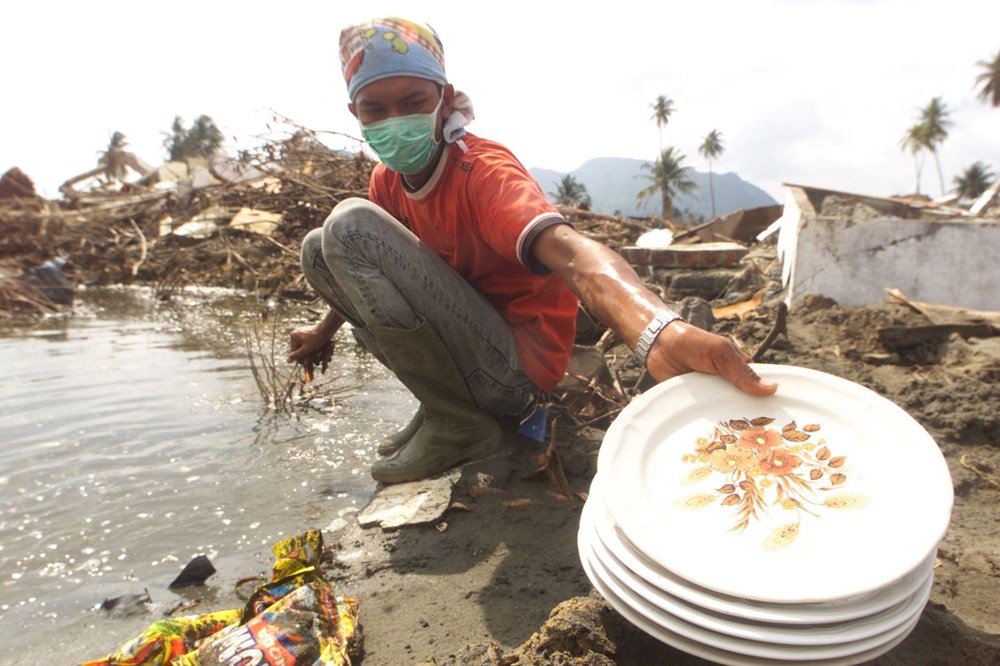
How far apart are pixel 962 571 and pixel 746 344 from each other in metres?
2.22

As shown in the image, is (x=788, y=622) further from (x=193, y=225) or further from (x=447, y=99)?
(x=193, y=225)

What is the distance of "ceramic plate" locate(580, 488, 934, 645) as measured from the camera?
1.06 metres

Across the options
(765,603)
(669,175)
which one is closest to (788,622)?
(765,603)

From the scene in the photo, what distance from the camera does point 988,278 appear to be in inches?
172

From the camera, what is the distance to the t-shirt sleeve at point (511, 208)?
6.52ft

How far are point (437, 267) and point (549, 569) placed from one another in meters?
1.18

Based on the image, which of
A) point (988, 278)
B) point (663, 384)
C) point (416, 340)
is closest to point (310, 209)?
point (416, 340)

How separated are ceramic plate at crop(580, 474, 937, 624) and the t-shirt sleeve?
1.00 meters

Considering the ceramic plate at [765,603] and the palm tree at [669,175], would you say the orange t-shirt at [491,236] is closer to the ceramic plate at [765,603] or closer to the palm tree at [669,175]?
the ceramic plate at [765,603]

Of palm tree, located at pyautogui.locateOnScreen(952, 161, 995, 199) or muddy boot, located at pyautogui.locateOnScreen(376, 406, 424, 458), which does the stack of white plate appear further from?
palm tree, located at pyautogui.locateOnScreen(952, 161, 995, 199)

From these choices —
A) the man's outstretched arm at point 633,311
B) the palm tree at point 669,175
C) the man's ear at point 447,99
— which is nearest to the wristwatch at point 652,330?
the man's outstretched arm at point 633,311

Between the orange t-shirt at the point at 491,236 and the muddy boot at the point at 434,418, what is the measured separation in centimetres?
30

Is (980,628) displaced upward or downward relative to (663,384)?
downward

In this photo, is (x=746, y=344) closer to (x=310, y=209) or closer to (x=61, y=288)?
(x=310, y=209)
